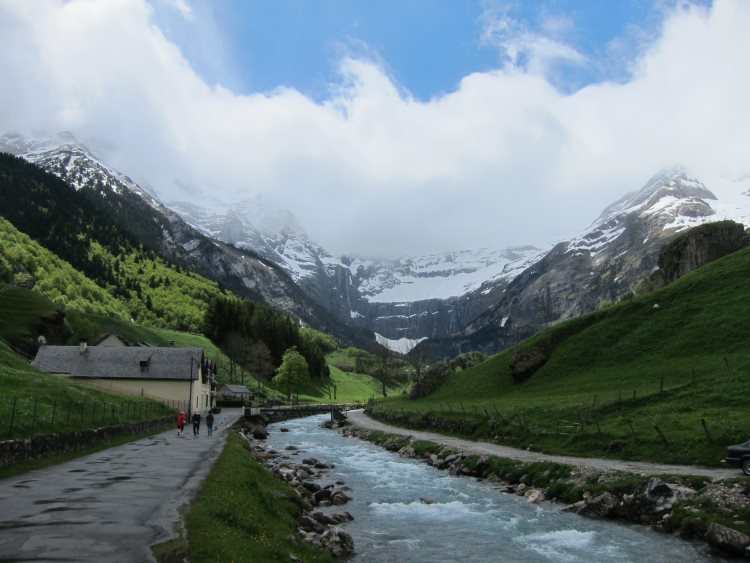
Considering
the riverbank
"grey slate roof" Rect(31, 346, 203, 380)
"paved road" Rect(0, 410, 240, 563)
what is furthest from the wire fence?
"grey slate roof" Rect(31, 346, 203, 380)

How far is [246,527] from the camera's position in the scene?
18203mm

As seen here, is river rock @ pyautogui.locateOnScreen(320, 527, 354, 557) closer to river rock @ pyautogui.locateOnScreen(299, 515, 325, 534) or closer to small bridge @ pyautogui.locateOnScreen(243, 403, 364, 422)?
river rock @ pyautogui.locateOnScreen(299, 515, 325, 534)

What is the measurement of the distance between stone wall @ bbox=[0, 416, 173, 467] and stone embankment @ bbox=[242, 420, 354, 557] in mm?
12639

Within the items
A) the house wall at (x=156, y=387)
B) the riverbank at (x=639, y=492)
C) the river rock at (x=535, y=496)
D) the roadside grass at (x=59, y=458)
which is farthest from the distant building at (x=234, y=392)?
the river rock at (x=535, y=496)

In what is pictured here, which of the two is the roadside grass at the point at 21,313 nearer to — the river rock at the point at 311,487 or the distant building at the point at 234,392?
the distant building at the point at 234,392

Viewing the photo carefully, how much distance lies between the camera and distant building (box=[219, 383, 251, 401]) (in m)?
141

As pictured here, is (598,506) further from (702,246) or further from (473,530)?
(702,246)

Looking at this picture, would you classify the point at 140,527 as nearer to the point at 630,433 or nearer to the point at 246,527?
the point at 246,527

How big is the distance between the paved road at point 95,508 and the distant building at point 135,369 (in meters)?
56.6

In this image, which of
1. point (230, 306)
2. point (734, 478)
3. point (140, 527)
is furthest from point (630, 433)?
point (230, 306)

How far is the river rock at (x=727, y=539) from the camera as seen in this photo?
65.2 ft

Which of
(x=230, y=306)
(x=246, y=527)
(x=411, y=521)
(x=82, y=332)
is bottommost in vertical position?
(x=411, y=521)

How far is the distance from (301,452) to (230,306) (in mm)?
146257

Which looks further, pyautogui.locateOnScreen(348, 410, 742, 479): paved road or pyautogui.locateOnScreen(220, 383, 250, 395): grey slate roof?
pyautogui.locateOnScreen(220, 383, 250, 395): grey slate roof
